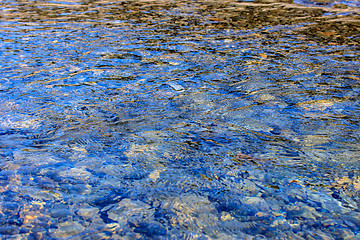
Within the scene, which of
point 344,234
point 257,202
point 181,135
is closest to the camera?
point 344,234

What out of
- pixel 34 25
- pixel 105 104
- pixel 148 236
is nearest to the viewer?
pixel 148 236

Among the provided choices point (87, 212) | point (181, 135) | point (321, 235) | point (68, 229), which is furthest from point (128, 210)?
point (321, 235)

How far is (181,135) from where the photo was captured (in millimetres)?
2869

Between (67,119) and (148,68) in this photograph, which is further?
(148,68)

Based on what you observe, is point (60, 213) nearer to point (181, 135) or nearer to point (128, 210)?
point (128, 210)

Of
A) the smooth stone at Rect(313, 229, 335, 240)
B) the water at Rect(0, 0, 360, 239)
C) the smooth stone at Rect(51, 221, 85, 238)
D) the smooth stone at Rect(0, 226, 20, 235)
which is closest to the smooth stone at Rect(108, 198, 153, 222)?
the water at Rect(0, 0, 360, 239)

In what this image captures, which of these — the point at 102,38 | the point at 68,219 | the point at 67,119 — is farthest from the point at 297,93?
the point at 102,38

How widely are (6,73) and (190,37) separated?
9.99ft

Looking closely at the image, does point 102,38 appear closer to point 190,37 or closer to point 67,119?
point 190,37

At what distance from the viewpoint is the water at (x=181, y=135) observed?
1.94 m

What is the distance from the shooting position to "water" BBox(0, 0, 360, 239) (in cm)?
194

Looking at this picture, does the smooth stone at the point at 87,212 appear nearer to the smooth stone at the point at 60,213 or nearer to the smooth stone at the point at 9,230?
the smooth stone at the point at 60,213

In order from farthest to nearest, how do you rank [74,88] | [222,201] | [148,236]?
[74,88], [222,201], [148,236]

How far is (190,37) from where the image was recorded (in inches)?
227
